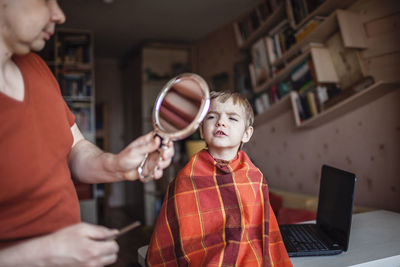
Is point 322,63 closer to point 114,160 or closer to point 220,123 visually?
point 220,123

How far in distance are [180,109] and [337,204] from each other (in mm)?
979

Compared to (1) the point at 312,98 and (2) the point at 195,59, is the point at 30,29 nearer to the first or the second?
(1) the point at 312,98

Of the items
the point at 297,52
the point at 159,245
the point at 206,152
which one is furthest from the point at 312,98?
the point at 159,245

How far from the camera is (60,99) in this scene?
779 millimetres

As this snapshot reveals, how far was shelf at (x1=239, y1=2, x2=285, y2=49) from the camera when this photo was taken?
2822 millimetres

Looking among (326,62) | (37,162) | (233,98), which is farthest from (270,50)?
(37,162)

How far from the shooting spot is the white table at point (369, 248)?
3.75 ft

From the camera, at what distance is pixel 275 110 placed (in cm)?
296

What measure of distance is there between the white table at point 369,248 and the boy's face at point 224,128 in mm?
496

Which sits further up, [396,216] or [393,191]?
[393,191]

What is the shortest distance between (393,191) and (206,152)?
51.0 inches

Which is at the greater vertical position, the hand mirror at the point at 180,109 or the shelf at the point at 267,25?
the shelf at the point at 267,25

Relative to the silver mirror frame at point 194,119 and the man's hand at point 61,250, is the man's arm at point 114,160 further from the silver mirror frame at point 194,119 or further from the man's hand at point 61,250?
the man's hand at point 61,250

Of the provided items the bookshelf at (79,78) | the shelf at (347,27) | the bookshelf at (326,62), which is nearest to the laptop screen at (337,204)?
the bookshelf at (326,62)
